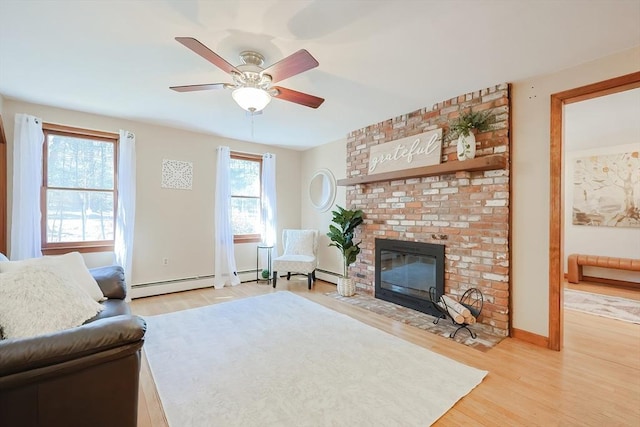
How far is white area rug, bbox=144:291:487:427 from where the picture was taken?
1681 millimetres

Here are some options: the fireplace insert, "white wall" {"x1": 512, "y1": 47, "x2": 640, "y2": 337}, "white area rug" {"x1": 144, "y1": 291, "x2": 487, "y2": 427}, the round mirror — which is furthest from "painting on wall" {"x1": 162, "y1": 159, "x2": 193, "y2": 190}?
"white wall" {"x1": 512, "y1": 47, "x2": 640, "y2": 337}

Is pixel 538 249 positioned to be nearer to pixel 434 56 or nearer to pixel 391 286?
pixel 391 286

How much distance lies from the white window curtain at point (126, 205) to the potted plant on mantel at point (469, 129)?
167 inches

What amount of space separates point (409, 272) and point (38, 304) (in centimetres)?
347

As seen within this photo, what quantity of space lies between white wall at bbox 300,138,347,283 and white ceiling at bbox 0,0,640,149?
1.63m

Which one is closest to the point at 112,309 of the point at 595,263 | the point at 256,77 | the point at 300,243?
the point at 256,77

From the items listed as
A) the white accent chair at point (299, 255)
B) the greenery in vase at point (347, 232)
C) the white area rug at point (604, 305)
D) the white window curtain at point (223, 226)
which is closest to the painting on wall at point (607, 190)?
the white area rug at point (604, 305)

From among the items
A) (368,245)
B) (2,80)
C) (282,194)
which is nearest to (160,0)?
(2,80)

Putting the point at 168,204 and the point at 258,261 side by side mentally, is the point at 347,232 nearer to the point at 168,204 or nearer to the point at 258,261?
the point at 258,261

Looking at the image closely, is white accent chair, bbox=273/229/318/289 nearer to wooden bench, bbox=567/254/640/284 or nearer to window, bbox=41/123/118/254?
window, bbox=41/123/118/254

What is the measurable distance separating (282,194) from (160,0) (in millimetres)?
3989

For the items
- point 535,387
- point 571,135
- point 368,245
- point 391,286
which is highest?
point 571,135

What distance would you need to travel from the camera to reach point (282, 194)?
556 cm

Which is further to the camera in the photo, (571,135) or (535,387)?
(571,135)
